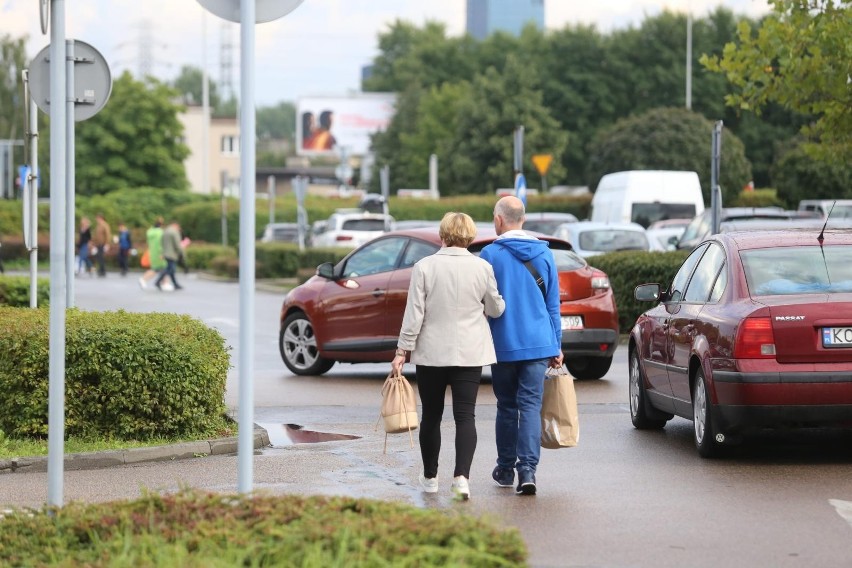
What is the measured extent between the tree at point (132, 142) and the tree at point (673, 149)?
25026 millimetres

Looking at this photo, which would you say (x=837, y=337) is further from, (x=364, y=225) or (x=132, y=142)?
(x=132, y=142)

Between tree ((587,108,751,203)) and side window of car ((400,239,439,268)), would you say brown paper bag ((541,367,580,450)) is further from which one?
tree ((587,108,751,203))

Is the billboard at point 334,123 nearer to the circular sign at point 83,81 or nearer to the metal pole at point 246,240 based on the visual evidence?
the circular sign at point 83,81

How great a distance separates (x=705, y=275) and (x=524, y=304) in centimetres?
244

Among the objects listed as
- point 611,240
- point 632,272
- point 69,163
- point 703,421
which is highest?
point 69,163

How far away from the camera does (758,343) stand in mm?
9547

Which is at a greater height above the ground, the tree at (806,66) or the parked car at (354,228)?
the tree at (806,66)

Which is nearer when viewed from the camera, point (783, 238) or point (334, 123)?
point (783, 238)

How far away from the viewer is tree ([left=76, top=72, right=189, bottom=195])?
266ft

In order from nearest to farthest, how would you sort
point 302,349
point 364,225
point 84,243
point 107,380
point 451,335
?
1. point 451,335
2. point 107,380
3. point 302,349
4. point 364,225
5. point 84,243

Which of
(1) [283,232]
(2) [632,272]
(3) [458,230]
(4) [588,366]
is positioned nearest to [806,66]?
(2) [632,272]

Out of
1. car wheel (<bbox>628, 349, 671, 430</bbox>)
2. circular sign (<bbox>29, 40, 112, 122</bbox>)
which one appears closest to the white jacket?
circular sign (<bbox>29, 40, 112, 122</bbox>)

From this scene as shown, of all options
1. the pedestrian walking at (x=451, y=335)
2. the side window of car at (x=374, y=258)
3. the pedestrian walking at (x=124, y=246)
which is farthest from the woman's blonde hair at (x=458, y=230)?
the pedestrian walking at (x=124, y=246)

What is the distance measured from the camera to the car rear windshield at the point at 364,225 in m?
44.4
